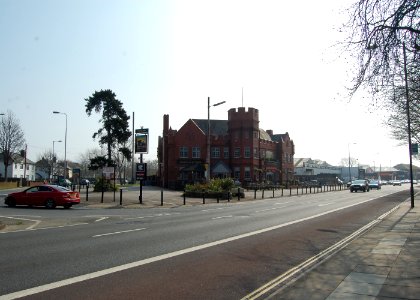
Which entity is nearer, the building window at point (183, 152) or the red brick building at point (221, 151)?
the red brick building at point (221, 151)

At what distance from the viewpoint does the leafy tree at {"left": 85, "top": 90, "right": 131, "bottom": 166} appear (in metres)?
53.8

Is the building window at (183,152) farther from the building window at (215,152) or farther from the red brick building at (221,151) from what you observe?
the building window at (215,152)

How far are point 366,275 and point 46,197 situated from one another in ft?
74.4

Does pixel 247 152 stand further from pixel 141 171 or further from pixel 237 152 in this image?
pixel 141 171

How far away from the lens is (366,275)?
7.79m

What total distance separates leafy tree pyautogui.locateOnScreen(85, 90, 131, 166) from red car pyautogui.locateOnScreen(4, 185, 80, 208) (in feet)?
87.3

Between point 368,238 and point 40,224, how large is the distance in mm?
12204

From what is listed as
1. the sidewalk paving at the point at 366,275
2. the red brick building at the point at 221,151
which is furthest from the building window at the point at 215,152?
the sidewalk paving at the point at 366,275

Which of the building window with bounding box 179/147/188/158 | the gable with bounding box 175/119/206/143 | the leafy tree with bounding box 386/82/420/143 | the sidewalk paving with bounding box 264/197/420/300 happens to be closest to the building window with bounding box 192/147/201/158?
the building window with bounding box 179/147/188/158

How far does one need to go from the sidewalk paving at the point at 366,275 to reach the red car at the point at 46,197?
19.2 metres

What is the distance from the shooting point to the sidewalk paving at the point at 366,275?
6562mm

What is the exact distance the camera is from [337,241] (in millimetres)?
12547

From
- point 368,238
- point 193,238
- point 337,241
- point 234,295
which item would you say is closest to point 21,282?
point 234,295

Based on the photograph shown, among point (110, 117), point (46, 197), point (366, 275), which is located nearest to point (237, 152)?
point (110, 117)
